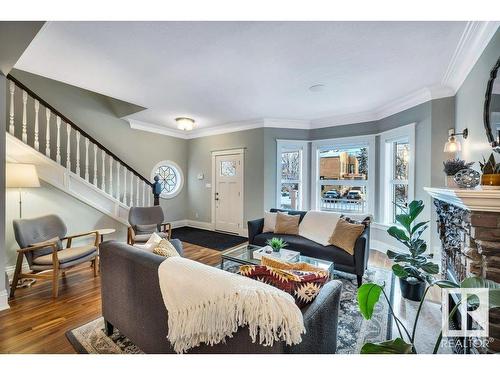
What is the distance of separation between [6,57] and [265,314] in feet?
9.53

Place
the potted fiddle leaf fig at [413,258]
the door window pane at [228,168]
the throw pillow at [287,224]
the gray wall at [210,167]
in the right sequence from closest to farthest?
the potted fiddle leaf fig at [413,258]
the throw pillow at [287,224]
the gray wall at [210,167]
the door window pane at [228,168]

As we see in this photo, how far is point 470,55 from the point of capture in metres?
2.19

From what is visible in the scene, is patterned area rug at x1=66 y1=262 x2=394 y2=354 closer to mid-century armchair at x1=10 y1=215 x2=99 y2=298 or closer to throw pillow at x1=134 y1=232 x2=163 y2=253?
throw pillow at x1=134 y1=232 x2=163 y2=253

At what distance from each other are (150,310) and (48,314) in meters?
1.46

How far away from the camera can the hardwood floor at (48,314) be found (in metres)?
1.69

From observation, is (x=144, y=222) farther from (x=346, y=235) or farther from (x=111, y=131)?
(x=346, y=235)

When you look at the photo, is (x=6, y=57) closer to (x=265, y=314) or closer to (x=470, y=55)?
(x=265, y=314)

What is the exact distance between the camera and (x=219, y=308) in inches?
41.3

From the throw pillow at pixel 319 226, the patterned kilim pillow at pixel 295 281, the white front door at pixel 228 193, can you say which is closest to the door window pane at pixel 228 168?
the white front door at pixel 228 193

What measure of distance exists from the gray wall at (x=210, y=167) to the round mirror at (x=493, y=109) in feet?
11.0

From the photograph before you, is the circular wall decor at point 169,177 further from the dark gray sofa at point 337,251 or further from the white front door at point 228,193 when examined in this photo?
the dark gray sofa at point 337,251

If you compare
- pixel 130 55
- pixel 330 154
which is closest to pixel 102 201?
pixel 130 55

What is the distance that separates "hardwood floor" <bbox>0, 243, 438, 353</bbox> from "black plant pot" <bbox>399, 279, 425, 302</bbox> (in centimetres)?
304

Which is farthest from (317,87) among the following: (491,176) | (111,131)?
(111,131)
